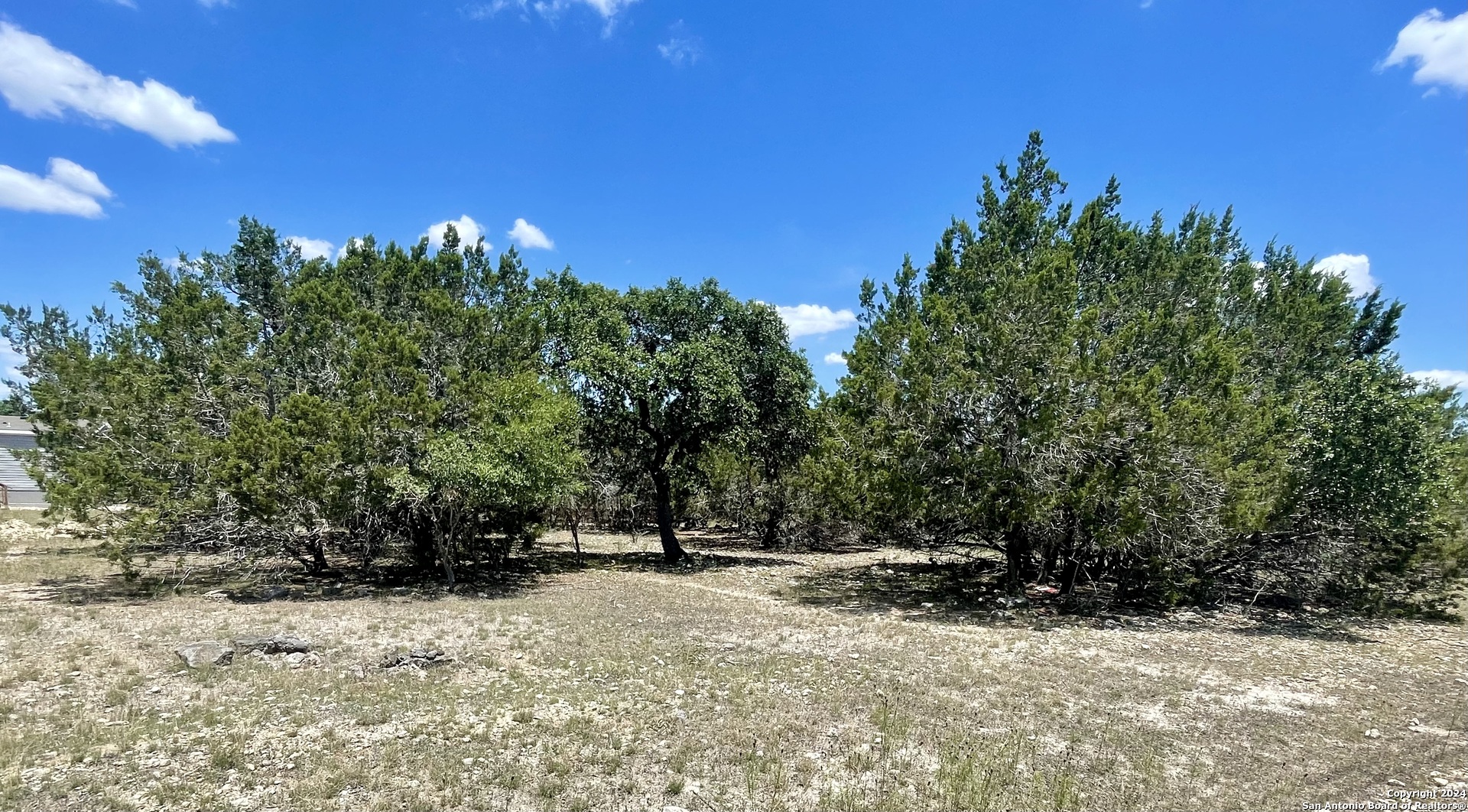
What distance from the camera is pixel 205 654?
8828mm

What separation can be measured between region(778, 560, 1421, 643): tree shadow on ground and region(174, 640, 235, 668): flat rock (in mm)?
9980

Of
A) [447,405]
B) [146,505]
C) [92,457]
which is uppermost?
[447,405]

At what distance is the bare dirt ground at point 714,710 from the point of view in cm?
559

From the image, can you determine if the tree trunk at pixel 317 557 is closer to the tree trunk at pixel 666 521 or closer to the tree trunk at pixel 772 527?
the tree trunk at pixel 666 521

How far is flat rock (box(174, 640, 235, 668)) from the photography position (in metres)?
8.59

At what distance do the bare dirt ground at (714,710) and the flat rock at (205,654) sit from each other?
6.5 inches

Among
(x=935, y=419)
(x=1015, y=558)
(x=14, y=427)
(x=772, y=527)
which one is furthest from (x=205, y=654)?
(x=14, y=427)

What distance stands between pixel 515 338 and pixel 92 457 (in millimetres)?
8379

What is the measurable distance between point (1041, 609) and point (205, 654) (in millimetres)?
14288

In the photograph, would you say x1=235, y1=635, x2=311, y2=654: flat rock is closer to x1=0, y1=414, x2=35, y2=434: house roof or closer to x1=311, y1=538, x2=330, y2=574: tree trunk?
x1=311, y1=538, x2=330, y2=574: tree trunk

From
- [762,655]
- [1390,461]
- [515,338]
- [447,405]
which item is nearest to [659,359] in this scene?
[515,338]

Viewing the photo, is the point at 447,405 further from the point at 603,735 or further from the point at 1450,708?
the point at 1450,708

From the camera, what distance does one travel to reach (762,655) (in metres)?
10.0

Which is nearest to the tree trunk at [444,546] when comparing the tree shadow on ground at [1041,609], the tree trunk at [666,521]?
the tree trunk at [666,521]
